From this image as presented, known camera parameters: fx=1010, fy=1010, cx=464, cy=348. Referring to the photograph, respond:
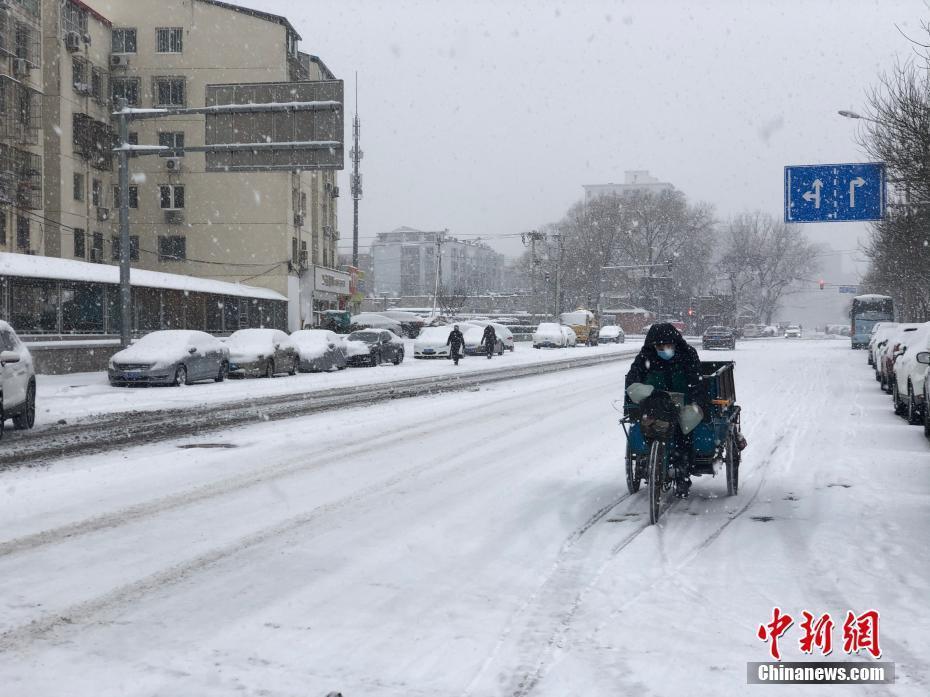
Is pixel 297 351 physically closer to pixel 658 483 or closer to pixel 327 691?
pixel 658 483

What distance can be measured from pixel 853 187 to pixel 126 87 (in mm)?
40052

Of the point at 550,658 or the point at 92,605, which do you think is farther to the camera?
the point at 92,605

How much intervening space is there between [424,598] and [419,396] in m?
15.2

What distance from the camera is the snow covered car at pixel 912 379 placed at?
14820 mm

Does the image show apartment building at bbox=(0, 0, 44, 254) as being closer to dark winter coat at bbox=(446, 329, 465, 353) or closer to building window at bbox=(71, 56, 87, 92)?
building window at bbox=(71, 56, 87, 92)

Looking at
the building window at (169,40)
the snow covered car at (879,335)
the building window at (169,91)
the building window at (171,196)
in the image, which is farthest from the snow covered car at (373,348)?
the building window at (169,40)

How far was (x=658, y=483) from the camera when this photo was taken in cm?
768

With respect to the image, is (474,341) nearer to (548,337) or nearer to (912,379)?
(548,337)

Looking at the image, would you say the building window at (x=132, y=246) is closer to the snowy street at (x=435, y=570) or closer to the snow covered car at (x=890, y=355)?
the snow covered car at (x=890, y=355)

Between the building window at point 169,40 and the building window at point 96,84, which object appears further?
the building window at point 169,40

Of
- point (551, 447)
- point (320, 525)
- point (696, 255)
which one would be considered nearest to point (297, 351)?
point (551, 447)

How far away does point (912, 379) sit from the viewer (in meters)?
15.3

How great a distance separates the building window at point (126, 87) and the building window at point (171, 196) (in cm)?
460

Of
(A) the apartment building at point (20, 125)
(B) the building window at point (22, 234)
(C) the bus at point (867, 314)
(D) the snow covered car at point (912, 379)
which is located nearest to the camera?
(D) the snow covered car at point (912, 379)
